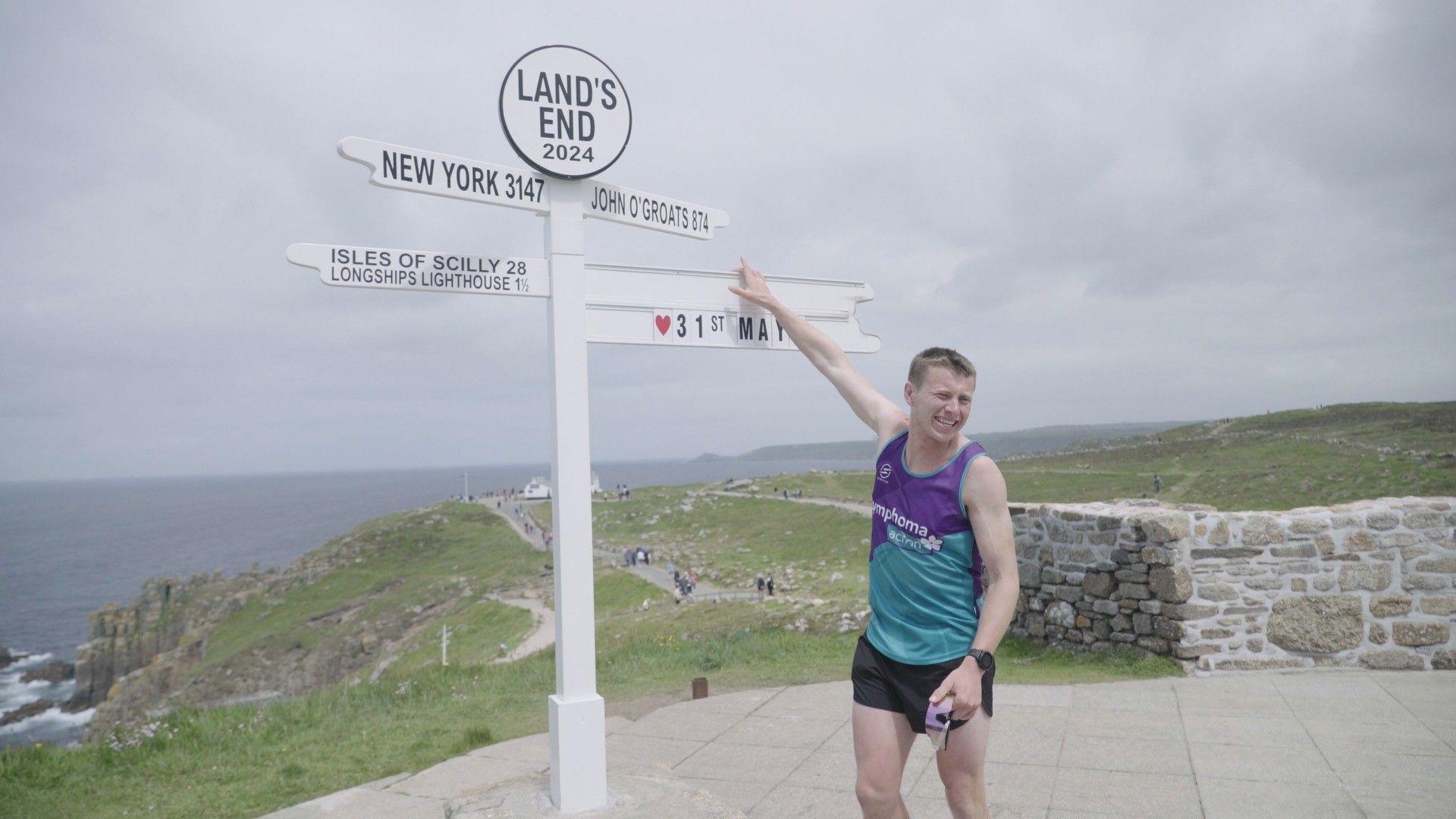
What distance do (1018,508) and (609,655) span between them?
4.51 metres

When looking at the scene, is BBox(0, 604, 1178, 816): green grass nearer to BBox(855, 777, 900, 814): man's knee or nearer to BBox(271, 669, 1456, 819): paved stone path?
BBox(271, 669, 1456, 819): paved stone path

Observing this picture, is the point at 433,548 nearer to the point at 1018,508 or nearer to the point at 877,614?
the point at 1018,508

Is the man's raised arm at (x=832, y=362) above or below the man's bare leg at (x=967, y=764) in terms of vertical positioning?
above

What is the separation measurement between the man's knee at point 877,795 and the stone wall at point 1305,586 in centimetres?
548

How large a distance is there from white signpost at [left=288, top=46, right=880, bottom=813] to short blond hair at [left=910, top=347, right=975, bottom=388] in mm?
1424

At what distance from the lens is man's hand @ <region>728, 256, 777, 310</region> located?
12.2 feet

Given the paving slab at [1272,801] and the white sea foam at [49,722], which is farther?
the white sea foam at [49,722]

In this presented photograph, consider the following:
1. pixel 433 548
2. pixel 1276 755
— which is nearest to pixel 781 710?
pixel 1276 755

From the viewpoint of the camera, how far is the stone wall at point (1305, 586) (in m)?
6.97

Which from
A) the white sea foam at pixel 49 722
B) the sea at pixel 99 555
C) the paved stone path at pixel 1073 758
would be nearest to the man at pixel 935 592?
the paved stone path at pixel 1073 758

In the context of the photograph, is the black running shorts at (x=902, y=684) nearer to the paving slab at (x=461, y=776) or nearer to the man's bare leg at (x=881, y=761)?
the man's bare leg at (x=881, y=761)

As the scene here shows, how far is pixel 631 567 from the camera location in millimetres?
33312

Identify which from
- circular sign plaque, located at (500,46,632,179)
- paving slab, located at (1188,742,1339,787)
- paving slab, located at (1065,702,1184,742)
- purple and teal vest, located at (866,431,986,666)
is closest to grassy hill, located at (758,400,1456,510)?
paving slab, located at (1065,702,1184,742)

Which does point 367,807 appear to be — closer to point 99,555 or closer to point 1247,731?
point 1247,731
